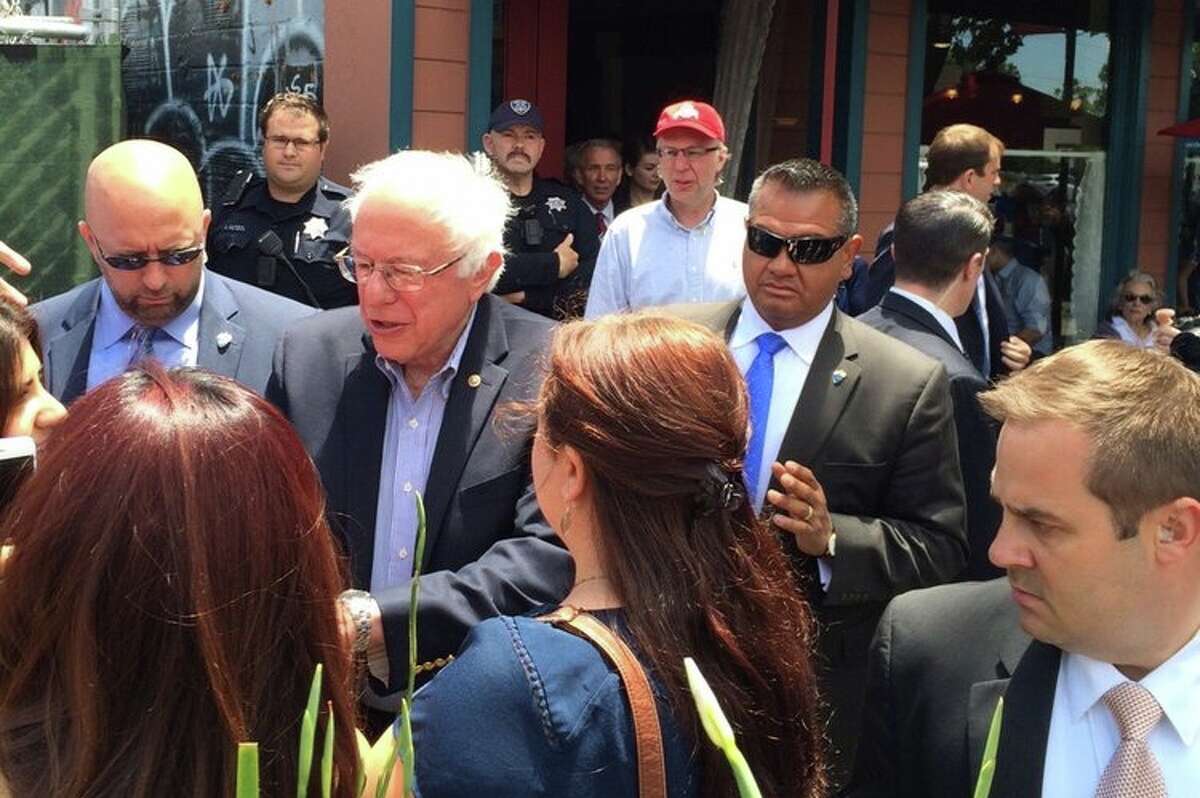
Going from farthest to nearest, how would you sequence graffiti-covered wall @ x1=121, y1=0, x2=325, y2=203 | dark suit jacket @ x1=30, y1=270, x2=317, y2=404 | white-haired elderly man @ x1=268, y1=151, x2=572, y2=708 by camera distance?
graffiti-covered wall @ x1=121, y1=0, x2=325, y2=203, dark suit jacket @ x1=30, y1=270, x2=317, y2=404, white-haired elderly man @ x1=268, y1=151, x2=572, y2=708

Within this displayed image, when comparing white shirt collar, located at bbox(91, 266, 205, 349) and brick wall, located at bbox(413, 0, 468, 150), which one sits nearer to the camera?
white shirt collar, located at bbox(91, 266, 205, 349)

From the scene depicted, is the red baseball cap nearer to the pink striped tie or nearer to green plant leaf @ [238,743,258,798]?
the pink striped tie

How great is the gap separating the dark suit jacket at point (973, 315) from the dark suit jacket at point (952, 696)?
2604 mm

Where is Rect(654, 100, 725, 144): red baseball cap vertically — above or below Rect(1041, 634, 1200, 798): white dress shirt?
above

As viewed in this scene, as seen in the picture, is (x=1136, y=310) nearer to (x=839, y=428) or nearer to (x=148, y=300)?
(x=839, y=428)

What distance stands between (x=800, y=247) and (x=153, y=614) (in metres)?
2.05

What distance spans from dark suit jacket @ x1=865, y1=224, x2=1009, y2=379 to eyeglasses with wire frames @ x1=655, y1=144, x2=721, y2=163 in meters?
0.72

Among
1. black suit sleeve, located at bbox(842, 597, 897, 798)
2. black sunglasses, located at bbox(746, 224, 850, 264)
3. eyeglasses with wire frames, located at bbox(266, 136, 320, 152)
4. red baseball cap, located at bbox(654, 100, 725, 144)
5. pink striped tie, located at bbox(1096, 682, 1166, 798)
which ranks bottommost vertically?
black suit sleeve, located at bbox(842, 597, 897, 798)

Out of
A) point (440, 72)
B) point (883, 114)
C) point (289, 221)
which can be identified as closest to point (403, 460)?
point (289, 221)

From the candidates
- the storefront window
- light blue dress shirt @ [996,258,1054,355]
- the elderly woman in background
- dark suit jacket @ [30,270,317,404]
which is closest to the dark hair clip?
dark suit jacket @ [30,270,317,404]

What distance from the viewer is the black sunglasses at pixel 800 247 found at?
3.12m

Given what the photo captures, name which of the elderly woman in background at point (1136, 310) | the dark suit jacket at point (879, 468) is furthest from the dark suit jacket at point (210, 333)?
the elderly woman in background at point (1136, 310)

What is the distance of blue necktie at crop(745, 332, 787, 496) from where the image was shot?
3.04 metres

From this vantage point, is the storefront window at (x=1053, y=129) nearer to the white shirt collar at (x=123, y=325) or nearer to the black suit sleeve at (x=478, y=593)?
the white shirt collar at (x=123, y=325)
